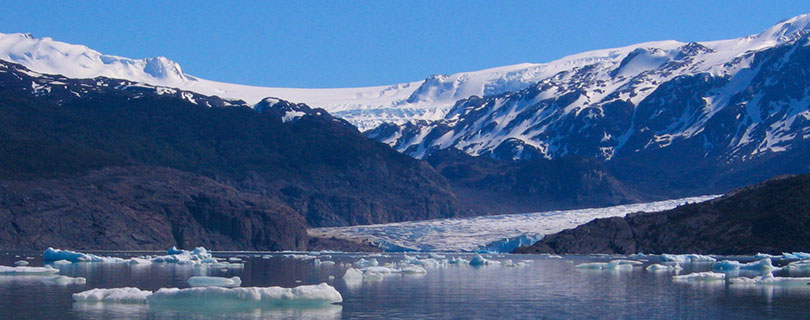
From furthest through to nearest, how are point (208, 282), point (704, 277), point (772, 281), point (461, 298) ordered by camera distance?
1. point (704, 277)
2. point (772, 281)
3. point (208, 282)
4. point (461, 298)

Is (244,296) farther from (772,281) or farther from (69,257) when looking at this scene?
(69,257)

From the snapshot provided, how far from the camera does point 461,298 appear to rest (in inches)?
2844

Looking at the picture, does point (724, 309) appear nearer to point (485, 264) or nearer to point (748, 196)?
point (485, 264)

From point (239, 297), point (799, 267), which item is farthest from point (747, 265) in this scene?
point (239, 297)

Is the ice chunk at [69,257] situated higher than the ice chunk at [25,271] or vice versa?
the ice chunk at [69,257]

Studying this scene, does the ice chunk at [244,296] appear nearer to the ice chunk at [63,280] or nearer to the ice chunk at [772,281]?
the ice chunk at [63,280]

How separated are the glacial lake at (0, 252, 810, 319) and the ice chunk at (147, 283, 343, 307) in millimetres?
520

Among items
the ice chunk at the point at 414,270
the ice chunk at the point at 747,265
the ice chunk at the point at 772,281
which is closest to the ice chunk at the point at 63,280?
the ice chunk at the point at 414,270

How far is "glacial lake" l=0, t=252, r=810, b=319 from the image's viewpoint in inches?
2333

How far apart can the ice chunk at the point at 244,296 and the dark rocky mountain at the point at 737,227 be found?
119 metres

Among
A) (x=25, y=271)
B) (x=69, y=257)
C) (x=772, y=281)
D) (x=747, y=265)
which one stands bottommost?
(x=25, y=271)

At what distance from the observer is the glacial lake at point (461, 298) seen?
59.2 m

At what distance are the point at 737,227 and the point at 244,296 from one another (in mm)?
134659

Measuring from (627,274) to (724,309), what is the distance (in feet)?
138
